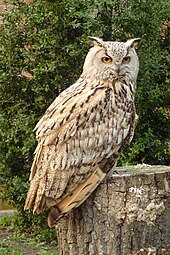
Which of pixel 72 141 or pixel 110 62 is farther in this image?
pixel 110 62

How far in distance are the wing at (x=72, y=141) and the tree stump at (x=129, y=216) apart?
0.18 meters

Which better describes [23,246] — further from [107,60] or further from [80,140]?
[107,60]

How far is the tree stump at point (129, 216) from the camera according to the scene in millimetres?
4387

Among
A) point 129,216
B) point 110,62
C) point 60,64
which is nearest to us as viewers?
point 129,216

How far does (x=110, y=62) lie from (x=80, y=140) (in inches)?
21.9

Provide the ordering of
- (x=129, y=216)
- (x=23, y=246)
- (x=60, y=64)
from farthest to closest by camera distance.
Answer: (x=23, y=246) → (x=60, y=64) → (x=129, y=216)

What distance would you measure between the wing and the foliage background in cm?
248

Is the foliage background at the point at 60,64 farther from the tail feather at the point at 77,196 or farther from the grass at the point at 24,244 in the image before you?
the tail feather at the point at 77,196

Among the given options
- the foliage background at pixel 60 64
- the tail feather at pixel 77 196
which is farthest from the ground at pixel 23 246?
the tail feather at pixel 77 196

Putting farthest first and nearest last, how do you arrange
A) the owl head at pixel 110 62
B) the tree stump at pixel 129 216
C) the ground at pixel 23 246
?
the ground at pixel 23 246, the owl head at pixel 110 62, the tree stump at pixel 129 216

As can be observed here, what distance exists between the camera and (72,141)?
445cm

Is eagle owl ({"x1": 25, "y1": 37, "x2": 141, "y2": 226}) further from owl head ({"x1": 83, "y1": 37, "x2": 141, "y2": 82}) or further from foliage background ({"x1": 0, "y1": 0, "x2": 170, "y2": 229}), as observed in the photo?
foliage background ({"x1": 0, "y1": 0, "x2": 170, "y2": 229})

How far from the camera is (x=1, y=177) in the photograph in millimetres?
7652

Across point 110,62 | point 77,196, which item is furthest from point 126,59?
point 77,196
